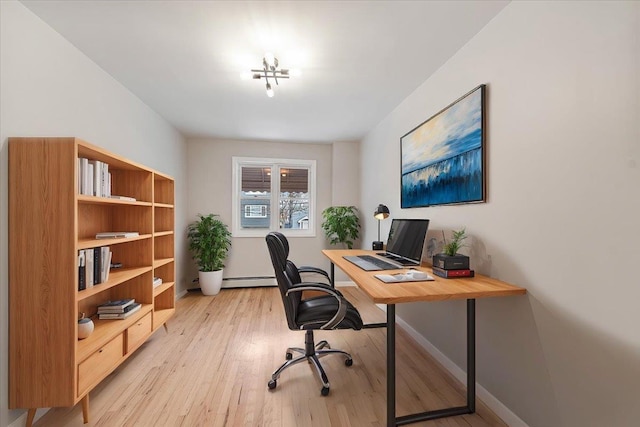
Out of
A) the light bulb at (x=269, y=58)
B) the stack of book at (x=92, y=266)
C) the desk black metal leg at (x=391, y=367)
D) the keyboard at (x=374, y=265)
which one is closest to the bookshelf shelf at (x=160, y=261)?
the stack of book at (x=92, y=266)

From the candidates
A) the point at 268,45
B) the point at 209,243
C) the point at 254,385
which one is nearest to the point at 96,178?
the point at 268,45

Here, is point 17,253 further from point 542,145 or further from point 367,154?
point 367,154

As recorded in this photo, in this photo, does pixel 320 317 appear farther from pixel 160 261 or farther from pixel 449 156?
pixel 160 261

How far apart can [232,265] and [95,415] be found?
293 centimetres

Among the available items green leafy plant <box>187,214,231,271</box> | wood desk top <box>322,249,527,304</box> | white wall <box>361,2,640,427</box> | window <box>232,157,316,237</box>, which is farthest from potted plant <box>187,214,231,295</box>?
white wall <box>361,2,640,427</box>

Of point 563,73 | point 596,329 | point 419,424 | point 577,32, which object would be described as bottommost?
point 419,424

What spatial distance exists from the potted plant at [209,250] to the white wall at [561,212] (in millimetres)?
3418

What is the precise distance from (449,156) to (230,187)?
3538 millimetres

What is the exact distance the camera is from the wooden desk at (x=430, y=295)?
1.39 meters

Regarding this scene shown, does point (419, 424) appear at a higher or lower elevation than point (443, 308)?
lower

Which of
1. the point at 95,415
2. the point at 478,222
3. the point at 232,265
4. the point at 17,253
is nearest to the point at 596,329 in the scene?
the point at 478,222

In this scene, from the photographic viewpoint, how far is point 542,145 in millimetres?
1407

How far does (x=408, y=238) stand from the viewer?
7.77 feet

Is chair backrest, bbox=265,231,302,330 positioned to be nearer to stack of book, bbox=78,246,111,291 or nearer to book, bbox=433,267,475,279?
book, bbox=433,267,475,279
